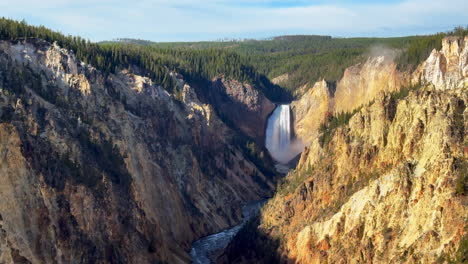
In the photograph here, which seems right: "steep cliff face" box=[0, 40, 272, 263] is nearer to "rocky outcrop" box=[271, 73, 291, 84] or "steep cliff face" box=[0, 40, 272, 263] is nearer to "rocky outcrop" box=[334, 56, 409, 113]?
"rocky outcrop" box=[334, 56, 409, 113]

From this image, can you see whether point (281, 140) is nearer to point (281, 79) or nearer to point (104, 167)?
point (281, 79)

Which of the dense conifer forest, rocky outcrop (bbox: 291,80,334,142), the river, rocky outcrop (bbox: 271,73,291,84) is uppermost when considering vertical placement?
the dense conifer forest

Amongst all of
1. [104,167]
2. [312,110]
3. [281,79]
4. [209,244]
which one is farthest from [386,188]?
[281,79]

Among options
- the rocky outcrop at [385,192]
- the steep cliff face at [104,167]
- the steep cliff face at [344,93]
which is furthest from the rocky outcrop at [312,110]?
the rocky outcrop at [385,192]

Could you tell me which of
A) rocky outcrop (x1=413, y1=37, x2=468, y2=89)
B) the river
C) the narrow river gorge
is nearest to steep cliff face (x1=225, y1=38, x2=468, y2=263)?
rocky outcrop (x1=413, y1=37, x2=468, y2=89)

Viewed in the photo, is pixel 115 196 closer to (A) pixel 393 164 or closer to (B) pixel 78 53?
(A) pixel 393 164

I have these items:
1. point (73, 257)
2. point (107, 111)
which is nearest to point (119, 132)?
point (107, 111)

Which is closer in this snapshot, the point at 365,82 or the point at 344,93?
the point at 365,82
